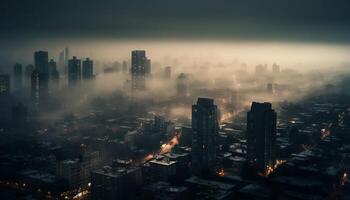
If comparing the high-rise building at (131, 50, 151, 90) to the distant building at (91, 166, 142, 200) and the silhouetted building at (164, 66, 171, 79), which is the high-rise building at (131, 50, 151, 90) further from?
the distant building at (91, 166, 142, 200)

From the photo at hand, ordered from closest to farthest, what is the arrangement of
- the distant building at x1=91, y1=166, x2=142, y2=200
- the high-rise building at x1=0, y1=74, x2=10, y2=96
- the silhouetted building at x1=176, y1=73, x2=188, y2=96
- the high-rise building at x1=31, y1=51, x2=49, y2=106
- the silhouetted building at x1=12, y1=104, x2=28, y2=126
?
1. the distant building at x1=91, y1=166, x2=142, y2=200
2. the silhouetted building at x1=12, y1=104, x2=28, y2=126
3. the high-rise building at x1=31, y1=51, x2=49, y2=106
4. the high-rise building at x1=0, y1=74, x2=10, y2=96
5. the silhouetted building at x1=176, y1=73, x2=188, y2=96

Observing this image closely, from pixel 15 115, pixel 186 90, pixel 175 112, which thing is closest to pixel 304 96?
pixel 186 90

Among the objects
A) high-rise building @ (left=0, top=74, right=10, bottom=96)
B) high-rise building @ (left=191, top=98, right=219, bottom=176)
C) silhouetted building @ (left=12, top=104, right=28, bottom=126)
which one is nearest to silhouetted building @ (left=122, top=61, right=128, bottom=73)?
high-rise building @ (left=0, top=74, right=10, bottom=96)

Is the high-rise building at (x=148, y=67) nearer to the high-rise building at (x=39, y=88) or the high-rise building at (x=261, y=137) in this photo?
the high-rise building at (x=39, y=88)

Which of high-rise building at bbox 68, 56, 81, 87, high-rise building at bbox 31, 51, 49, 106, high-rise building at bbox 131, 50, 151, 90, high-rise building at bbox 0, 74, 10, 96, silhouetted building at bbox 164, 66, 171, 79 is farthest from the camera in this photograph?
silhouetted building at bbox 164, 66, 171, 79

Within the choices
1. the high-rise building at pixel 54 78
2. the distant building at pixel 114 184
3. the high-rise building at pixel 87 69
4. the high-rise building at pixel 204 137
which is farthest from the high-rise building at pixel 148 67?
the distant building at pixel 114 184

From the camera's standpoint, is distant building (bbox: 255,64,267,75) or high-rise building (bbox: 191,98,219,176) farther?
distant building (bbox: 255,64,267,75)

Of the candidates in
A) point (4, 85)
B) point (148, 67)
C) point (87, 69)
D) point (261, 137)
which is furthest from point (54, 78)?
point (261, 137)
